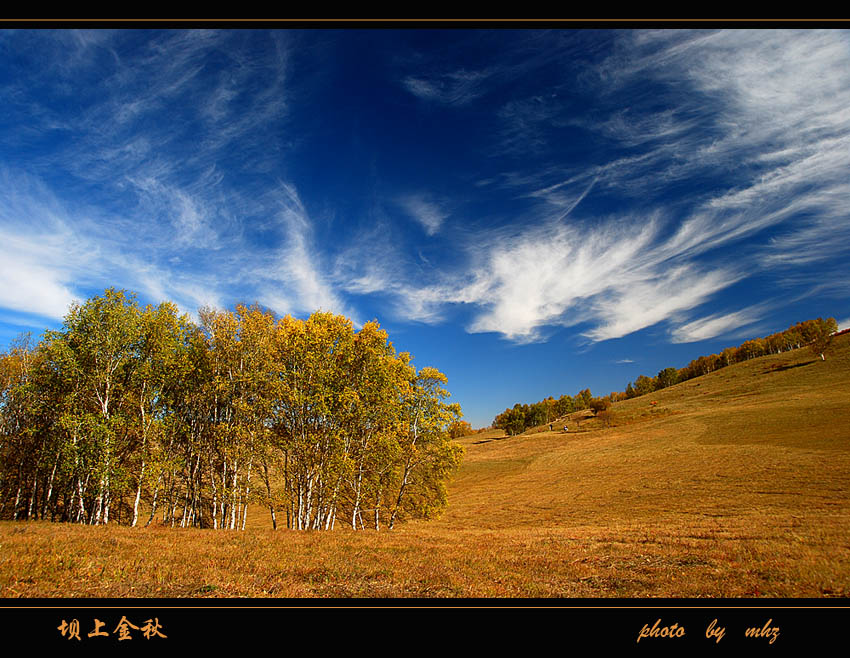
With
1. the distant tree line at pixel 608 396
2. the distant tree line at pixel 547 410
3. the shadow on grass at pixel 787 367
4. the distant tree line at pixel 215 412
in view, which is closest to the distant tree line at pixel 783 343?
the distant tree line at pixel 608 396

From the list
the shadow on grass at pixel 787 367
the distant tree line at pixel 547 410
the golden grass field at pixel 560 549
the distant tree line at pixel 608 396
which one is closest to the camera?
the golden grass field at pixel 560 549

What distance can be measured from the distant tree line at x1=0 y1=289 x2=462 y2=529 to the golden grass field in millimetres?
6255

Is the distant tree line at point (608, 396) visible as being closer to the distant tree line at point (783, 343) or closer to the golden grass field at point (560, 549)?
the distant tree line at point (783, 343)

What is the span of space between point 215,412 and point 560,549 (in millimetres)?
29306

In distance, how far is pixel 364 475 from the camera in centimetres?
3275

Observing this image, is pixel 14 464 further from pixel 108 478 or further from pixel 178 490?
pixel 108 478

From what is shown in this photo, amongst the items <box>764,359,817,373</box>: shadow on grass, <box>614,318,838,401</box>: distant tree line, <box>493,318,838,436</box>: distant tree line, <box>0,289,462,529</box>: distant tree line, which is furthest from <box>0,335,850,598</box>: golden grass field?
<box>614,318,838,401</box>: distant tree line

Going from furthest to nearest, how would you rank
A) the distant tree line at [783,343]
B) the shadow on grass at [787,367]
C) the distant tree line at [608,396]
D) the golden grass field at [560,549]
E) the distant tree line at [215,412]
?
the distant tree line at [608,396] < the distant tree line at [783,343] < the shadow on grass at [787,367] < the distant tree line at [215,412] < the golden grass field at [560,549]

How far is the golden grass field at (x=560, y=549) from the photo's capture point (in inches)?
407

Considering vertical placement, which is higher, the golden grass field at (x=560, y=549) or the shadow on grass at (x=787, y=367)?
the shadow on grass at (x=787, y=367)

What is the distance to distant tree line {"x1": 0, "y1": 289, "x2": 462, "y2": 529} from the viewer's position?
26.2 metres

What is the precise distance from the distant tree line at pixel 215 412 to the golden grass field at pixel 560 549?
6255 mm
